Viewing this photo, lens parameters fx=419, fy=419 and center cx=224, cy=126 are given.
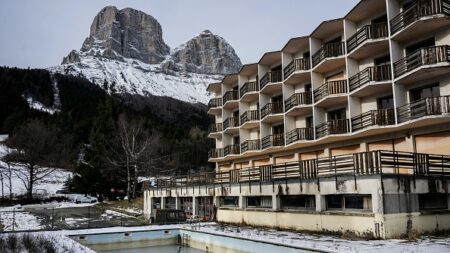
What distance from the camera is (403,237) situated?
686 inches

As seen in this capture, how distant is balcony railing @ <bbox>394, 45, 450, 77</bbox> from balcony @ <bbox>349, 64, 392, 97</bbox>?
153 cm

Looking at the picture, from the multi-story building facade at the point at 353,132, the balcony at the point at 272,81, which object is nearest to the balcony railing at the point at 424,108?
the multi-story building facade at the point at 353,132

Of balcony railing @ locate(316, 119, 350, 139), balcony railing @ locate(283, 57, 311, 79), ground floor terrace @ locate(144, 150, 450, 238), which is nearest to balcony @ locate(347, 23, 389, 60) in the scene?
balcony railing @ locate(316, 119, 350, 139)

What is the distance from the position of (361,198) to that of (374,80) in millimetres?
9626

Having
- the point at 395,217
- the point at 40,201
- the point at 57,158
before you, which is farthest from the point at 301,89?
the point at 57,158

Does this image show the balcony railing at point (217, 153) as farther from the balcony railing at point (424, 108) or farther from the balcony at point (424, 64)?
the balcony at point (424, 64)

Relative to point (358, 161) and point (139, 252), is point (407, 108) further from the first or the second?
point (139, 252)

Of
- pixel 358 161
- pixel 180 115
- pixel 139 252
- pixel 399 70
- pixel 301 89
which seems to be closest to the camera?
pixel 358 161

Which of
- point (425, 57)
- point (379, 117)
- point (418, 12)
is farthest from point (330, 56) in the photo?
point (425, 57)

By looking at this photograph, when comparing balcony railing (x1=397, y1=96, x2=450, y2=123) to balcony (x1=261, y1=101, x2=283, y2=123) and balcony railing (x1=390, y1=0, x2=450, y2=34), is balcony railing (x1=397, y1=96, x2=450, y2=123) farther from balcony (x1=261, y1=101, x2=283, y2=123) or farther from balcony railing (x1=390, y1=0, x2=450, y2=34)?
balcony (x1=261, y1=101, x2=283, y2=123)

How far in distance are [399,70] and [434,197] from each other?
26.5 ft

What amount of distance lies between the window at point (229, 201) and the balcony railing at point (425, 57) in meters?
13.5

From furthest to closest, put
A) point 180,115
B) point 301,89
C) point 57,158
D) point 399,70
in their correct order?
point 180,115 < point 57,158 < point 301,89 < point 399,70

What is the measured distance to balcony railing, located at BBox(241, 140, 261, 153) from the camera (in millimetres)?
39497
